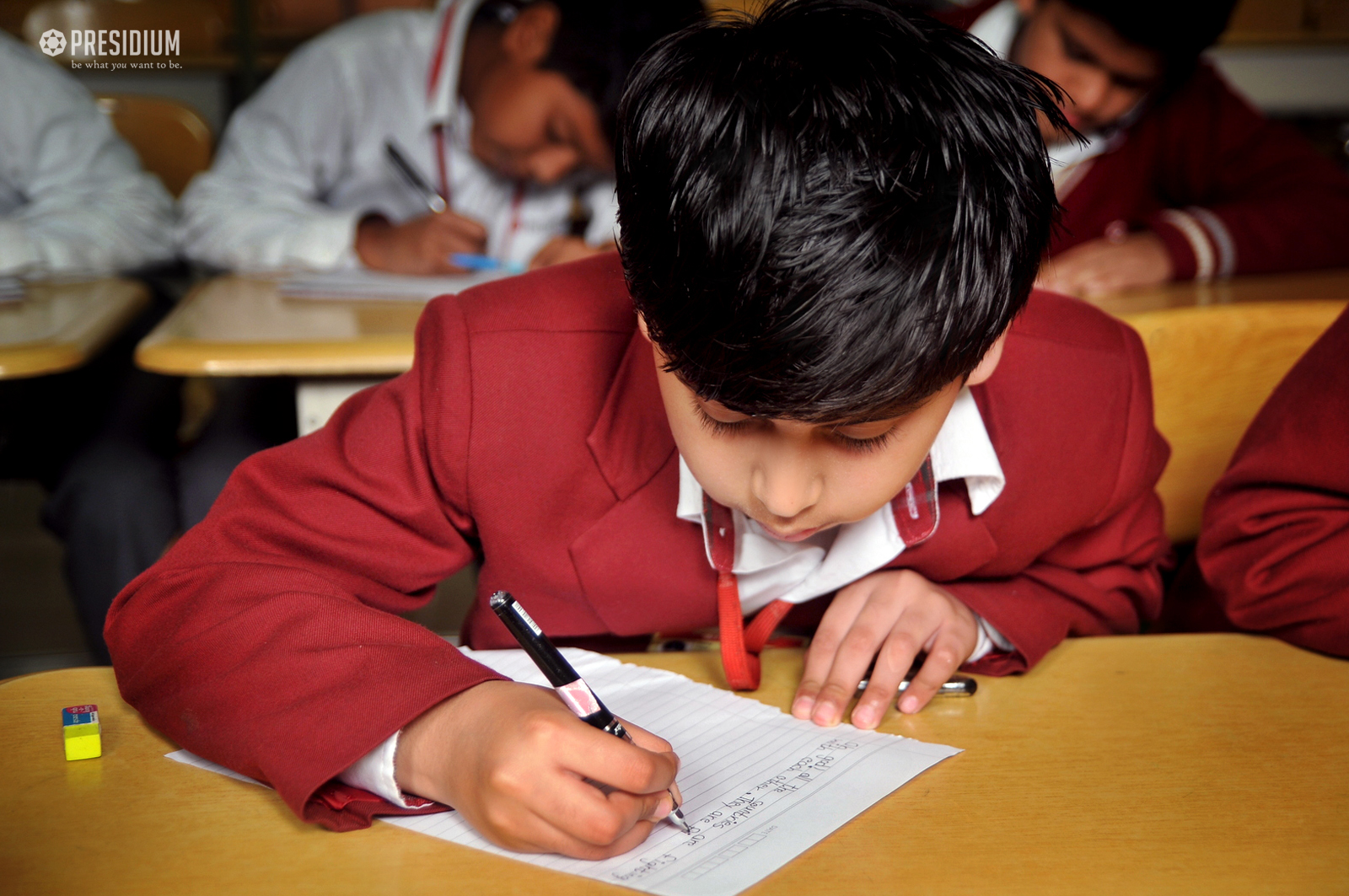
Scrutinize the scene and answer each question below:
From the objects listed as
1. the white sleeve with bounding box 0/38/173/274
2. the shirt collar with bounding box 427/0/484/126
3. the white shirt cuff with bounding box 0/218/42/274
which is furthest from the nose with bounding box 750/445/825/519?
the shirt collar with bounding box 427/0/484/126

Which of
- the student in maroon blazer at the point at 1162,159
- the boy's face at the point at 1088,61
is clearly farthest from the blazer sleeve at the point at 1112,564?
the boy's face at the point at 1088,61

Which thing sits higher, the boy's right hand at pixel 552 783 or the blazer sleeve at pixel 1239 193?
the blazer sleeve at pixel 1239 193

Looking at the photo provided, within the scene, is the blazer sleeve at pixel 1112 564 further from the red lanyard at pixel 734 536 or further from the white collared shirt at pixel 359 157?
the white collared shirt at pixel 359 157

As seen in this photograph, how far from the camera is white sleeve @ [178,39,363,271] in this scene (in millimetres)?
1762

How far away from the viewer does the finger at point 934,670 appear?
661 millimetres

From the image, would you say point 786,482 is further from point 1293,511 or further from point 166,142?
point 166,142

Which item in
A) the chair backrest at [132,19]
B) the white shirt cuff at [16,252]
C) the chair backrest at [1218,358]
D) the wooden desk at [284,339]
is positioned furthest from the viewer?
the chair backrest at [132,19]

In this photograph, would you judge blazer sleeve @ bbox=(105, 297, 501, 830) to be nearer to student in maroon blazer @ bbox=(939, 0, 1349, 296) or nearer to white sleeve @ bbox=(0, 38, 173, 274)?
student in maroon blazer @ bbox=(939, 0, 1349, 296)

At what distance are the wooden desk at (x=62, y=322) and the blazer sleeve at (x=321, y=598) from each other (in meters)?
0.56

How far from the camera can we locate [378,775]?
547mm

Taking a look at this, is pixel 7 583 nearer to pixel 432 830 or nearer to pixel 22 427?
pixel 22 427

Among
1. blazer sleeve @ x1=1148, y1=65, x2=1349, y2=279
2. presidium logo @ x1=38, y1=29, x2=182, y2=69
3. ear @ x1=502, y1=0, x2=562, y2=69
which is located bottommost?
blazer sleeve @ x1=1148, y1=65, x2=1349, y2=279

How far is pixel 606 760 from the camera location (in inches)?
19.6

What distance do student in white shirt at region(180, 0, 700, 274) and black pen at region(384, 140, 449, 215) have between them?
0.05 m
